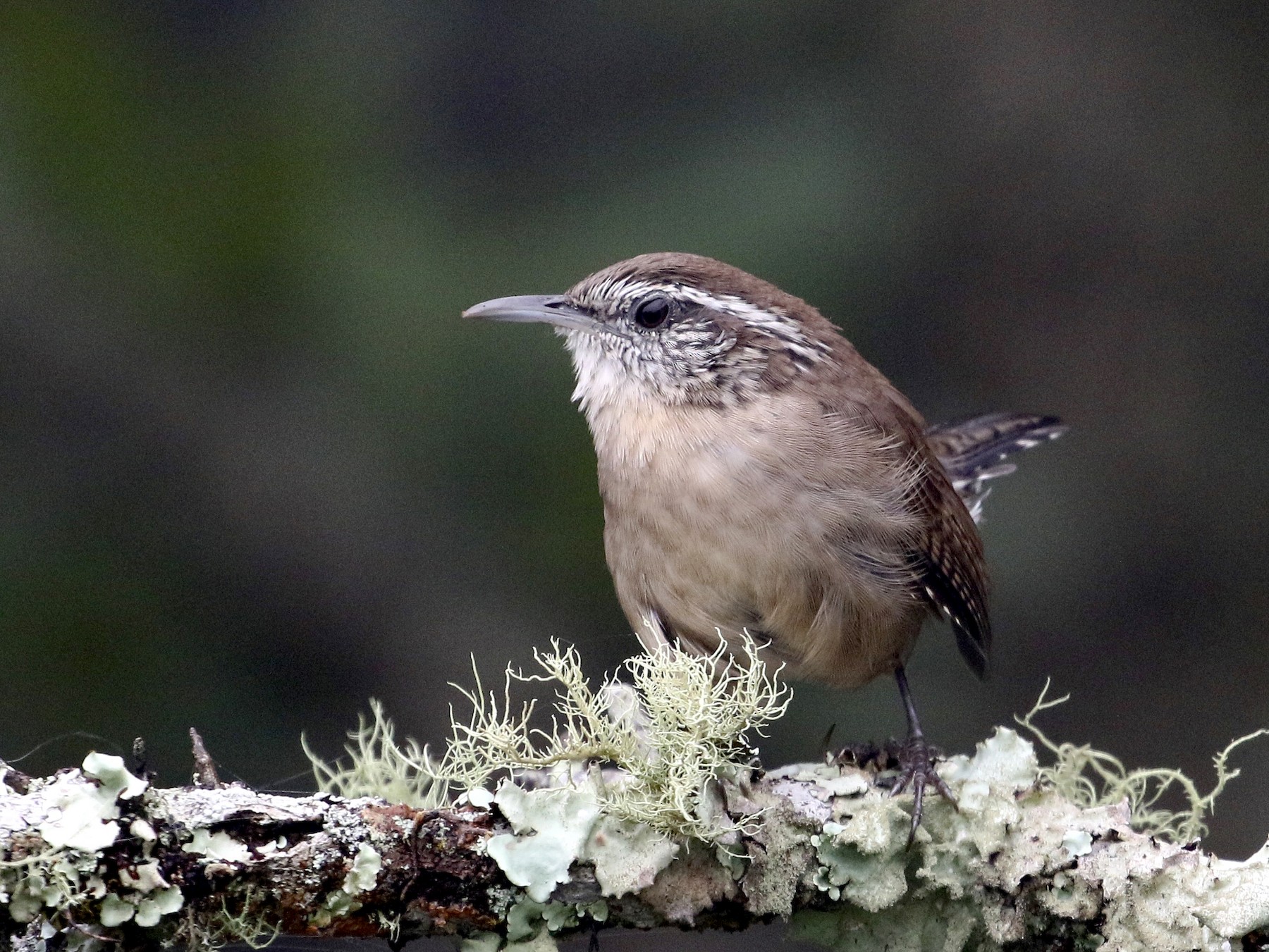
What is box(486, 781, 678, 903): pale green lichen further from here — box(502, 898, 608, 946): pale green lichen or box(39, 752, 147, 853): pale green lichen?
box(39, 752, 147, 853): pale green lichen

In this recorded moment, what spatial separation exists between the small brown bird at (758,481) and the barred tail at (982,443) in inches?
34.6

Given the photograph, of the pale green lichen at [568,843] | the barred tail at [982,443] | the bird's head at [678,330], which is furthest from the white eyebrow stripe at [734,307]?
the pale green lichen at [568,843]

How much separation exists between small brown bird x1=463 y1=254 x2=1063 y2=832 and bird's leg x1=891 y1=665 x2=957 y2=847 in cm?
1

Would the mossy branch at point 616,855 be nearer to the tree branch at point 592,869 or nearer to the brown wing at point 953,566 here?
the tree branch at point 592,869

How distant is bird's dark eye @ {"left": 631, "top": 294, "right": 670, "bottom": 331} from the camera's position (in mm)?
3541

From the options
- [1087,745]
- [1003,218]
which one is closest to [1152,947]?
[1087,745]

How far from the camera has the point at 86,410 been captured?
4562mm

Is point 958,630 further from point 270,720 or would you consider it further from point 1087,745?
point 270,720

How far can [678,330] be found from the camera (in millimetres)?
3500

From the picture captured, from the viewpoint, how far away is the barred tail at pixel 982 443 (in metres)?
4.66

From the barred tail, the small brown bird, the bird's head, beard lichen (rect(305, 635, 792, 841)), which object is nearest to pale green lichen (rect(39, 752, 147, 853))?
beard lichen (rect(305, 635, 792, 841))

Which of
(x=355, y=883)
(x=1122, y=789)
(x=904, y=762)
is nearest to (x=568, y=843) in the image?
(x=355, y=883)

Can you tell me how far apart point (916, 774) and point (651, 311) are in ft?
4.51

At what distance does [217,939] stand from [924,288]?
3816mm
